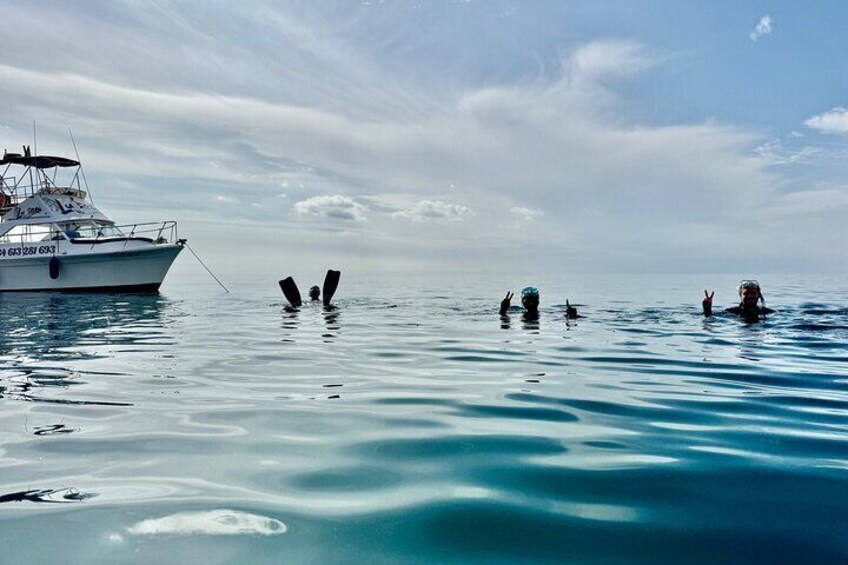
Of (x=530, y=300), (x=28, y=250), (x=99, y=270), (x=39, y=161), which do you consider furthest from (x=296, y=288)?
(x=39, y=161)

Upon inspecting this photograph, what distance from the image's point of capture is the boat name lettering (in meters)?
37.1

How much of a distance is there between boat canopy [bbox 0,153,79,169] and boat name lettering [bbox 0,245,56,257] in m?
7.28

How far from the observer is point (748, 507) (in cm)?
343

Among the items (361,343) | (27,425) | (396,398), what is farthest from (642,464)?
(361,343)

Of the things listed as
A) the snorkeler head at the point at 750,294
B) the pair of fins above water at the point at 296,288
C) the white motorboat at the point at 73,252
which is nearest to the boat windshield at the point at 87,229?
the white motorboat at the point at 73,252

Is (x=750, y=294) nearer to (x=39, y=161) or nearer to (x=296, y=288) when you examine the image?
(x=296, y=288)

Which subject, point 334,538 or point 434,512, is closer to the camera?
point 334,538

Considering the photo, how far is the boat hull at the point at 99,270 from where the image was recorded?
3616 cm

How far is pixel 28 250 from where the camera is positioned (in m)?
37.5

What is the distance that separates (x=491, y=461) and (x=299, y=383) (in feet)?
13.7

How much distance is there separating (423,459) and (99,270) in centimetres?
3853

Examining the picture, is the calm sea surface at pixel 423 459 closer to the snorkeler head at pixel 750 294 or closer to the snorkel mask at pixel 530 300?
the snorkeler head at pixel 750 294

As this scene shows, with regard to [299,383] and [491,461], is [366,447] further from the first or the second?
[299,383]

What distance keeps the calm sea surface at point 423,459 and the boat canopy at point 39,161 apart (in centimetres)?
3827
